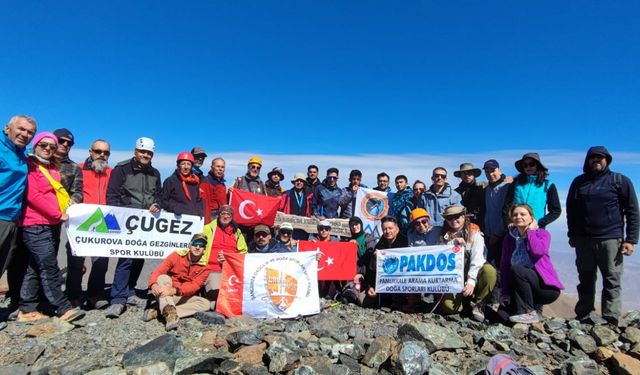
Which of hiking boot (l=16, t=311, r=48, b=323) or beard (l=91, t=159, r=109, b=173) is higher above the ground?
beard (l=91, t=159, r=109, b=173)

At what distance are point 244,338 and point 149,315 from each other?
2411 millimetres

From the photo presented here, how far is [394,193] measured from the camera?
12.2m

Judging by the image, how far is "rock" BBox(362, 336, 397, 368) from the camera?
5090 millimetres

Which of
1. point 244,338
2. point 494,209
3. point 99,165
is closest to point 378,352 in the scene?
point 244,338

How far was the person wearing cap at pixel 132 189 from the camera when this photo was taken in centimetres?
760

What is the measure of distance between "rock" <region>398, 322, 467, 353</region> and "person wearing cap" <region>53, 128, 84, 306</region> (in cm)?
636

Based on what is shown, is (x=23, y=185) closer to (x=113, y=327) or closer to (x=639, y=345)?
(x=113, y=327)

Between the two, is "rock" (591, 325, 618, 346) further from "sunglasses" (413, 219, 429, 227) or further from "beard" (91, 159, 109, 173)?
"beard" (91, 159, 109, 173)

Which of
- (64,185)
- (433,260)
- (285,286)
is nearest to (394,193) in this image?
(433,260)

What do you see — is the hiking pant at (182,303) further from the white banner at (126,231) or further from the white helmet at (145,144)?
the white helmet at (145,144)

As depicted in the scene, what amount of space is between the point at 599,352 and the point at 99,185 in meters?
9.37

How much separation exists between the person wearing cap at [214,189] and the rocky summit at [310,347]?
3.02 meters

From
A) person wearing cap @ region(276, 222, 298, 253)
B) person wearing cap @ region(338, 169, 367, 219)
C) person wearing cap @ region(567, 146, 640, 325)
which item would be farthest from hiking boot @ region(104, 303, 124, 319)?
person wearing cap @ region(567, 146, 640, 325)

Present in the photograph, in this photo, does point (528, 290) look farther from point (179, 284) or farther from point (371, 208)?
point (179, 284)
